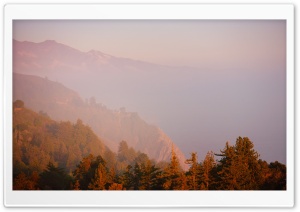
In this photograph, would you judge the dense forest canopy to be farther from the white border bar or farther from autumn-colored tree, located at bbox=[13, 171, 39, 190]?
the white border bar

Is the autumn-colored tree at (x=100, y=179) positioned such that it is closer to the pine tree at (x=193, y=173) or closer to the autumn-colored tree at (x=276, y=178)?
the pine tree at (x=193, y=173)

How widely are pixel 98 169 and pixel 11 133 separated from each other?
1133 mm

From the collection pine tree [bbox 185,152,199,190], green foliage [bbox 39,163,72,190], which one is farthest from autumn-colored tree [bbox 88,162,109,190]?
pine tree [bbox 185,152,199,190]

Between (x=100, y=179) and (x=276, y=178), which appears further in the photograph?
(x=100, y=179)

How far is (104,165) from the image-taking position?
8312 mm

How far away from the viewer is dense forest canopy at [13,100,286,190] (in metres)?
8.12

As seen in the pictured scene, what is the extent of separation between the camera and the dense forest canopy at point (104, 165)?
8125mm

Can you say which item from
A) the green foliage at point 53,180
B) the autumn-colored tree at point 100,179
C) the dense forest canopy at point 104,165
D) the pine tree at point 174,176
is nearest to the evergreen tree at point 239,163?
the dense forest canopy at point 104,165
